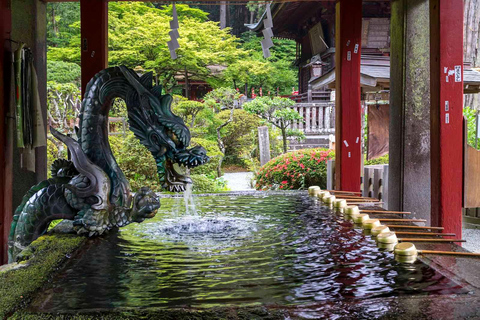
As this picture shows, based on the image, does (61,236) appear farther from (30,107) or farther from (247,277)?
(30,107)

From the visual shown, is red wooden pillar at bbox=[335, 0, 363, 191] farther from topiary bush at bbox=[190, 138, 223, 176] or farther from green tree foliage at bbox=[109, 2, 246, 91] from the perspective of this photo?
green tree foliage at bbox=[109, 2, 246, 91]

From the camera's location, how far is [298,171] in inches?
350

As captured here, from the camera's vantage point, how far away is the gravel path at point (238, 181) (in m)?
12.5

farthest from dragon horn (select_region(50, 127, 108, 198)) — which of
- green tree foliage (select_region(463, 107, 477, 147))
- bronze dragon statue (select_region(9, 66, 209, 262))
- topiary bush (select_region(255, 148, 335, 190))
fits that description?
green tree foliage (select_region(463, 107, 477, 147))

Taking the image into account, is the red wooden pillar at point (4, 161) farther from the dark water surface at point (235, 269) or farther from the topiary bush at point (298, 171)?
the topiary bush at point (298, 171)

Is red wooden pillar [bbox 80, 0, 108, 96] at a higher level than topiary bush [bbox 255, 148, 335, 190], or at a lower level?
higher

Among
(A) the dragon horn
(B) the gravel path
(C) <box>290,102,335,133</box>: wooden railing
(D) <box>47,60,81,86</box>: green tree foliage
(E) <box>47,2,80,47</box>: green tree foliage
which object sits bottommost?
(B) the gravel path

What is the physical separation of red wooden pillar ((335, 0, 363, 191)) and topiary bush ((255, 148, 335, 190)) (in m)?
3.58

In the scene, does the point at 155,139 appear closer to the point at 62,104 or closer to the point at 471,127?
the point at 471,127

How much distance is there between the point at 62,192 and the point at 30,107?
80.2 inches

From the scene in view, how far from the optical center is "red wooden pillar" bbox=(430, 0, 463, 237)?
9.92 feet

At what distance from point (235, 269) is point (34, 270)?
639mm

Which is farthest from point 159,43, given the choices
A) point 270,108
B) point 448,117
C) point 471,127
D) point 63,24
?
point 448,117

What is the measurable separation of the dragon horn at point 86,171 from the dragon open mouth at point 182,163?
0.95 feet
